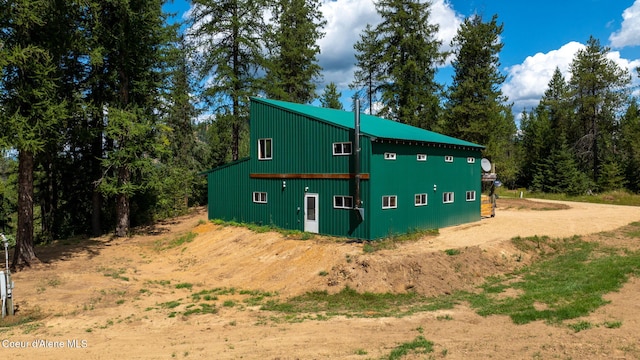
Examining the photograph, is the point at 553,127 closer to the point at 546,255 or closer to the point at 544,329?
the point at 546,255

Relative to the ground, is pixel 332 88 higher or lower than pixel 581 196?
higher

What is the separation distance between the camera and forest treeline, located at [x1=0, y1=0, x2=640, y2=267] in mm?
18188

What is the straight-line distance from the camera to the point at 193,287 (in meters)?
15.9

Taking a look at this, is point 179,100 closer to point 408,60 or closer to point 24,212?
point 24,212

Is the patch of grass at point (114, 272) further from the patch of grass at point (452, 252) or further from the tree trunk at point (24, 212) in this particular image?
the patch of grass at point (452, 252)

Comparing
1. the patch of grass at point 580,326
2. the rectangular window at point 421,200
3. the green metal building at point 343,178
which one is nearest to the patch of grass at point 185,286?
the green metal building at point 343,178

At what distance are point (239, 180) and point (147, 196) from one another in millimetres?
10656

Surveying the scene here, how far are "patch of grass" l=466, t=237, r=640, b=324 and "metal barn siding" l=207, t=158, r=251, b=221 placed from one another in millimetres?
15334

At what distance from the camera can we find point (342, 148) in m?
19.8

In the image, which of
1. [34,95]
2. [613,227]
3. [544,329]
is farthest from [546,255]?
[34,95]

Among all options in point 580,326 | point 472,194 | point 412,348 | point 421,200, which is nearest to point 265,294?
point 412,348

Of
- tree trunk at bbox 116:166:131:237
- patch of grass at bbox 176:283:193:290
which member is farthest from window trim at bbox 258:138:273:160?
patch of grass at bbox 176:283:193:290

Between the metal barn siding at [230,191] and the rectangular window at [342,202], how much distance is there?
6.86 m

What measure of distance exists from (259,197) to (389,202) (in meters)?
8.33
